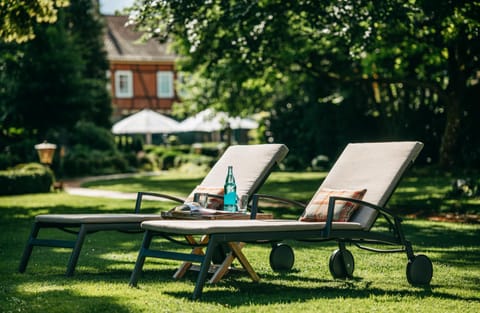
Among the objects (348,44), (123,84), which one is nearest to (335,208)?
(348,44)

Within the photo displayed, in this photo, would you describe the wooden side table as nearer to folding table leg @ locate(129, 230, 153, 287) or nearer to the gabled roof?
folding table leg @ locate(129, 230, 153, 287)

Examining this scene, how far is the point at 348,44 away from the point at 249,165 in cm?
850

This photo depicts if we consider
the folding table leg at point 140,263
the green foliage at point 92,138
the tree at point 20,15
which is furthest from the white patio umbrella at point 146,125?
the folding table leg at point 140,263

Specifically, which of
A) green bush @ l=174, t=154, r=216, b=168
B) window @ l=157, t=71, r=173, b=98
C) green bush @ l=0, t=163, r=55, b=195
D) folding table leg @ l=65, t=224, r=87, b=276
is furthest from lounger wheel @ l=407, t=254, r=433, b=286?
window @ l=157, t=71, r=173, b=98

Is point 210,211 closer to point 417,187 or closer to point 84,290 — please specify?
point 84,290

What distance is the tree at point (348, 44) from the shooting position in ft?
A: 51.8

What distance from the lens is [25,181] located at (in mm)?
22266

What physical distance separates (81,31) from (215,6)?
19839 mm

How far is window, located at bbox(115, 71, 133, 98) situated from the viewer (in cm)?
4703

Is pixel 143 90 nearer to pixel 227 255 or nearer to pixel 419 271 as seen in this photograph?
pixel 227 255

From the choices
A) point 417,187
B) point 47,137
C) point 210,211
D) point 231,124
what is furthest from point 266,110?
point 210,211

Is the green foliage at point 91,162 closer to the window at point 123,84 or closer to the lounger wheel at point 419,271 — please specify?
the window at point 123,84

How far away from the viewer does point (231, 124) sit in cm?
3566

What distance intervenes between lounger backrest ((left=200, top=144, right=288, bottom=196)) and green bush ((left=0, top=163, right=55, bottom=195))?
13.8 m
